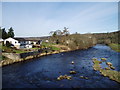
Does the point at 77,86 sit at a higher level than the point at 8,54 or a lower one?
lower

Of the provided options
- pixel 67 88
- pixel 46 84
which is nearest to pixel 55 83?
pixel 46 84

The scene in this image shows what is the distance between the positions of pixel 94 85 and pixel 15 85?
9.87 metres

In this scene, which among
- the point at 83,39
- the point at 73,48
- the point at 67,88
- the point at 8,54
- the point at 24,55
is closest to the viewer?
the point at 67,88

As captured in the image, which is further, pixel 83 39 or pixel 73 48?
pixel 83 39

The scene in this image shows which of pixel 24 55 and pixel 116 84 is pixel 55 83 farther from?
pixel 24 55

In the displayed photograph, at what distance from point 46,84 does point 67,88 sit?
2.90m

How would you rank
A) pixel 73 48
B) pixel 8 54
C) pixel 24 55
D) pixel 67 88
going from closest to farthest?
pixel 67 88, pixel 8 54, pixel 24 55, pixel 73 48

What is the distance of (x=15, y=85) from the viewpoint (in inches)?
579

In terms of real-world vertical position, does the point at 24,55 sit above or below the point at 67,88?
above

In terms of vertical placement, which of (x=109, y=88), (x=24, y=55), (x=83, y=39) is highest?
(x=83, y=39)

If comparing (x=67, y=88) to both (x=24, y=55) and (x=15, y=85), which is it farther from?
(x=24, y=55)

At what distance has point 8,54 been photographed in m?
27.7

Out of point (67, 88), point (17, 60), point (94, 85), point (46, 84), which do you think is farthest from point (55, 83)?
point (17, 60)

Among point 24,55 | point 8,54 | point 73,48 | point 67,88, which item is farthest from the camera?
point 73,48
